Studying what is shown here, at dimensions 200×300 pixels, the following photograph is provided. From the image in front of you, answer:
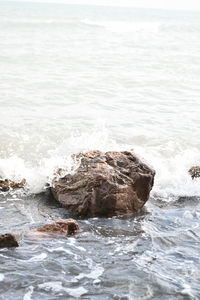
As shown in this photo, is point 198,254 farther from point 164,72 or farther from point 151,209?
point 164,72

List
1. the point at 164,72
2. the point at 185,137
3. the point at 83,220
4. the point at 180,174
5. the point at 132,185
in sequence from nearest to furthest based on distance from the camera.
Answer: the point at 83,220
the point at 132,185
the point at 180,174
the point at 185,137
the point at 164,72

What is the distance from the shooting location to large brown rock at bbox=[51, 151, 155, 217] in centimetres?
632

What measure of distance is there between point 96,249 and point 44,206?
62.5 inches

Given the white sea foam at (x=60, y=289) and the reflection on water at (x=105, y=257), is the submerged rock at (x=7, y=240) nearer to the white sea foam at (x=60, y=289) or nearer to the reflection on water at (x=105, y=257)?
the reflection on water at (x=105, y=257)

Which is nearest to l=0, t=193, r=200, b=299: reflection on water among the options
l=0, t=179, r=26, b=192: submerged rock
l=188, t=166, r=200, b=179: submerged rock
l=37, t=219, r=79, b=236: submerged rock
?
l=37, t=219, r=79, b=236: submerged rock

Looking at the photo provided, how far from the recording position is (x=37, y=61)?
729 inches

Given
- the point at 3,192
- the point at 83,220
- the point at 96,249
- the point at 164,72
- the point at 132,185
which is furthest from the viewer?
the point at 164,72

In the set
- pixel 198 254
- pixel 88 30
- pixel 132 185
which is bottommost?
pixel 198 254

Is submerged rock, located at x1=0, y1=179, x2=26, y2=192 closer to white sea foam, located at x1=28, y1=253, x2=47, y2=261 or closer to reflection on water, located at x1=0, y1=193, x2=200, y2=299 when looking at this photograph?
reflection on water, located at x1=0, y1=193, x2=200, y2=299

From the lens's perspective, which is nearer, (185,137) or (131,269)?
(131,269)

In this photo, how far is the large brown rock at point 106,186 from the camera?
6.32 m

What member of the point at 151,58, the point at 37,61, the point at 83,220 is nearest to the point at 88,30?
the point at 151,58

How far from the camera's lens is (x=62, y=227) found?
221 inches

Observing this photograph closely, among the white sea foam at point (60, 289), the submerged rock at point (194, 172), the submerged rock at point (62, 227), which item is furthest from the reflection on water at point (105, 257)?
the submerged rock at point (194, 172)
